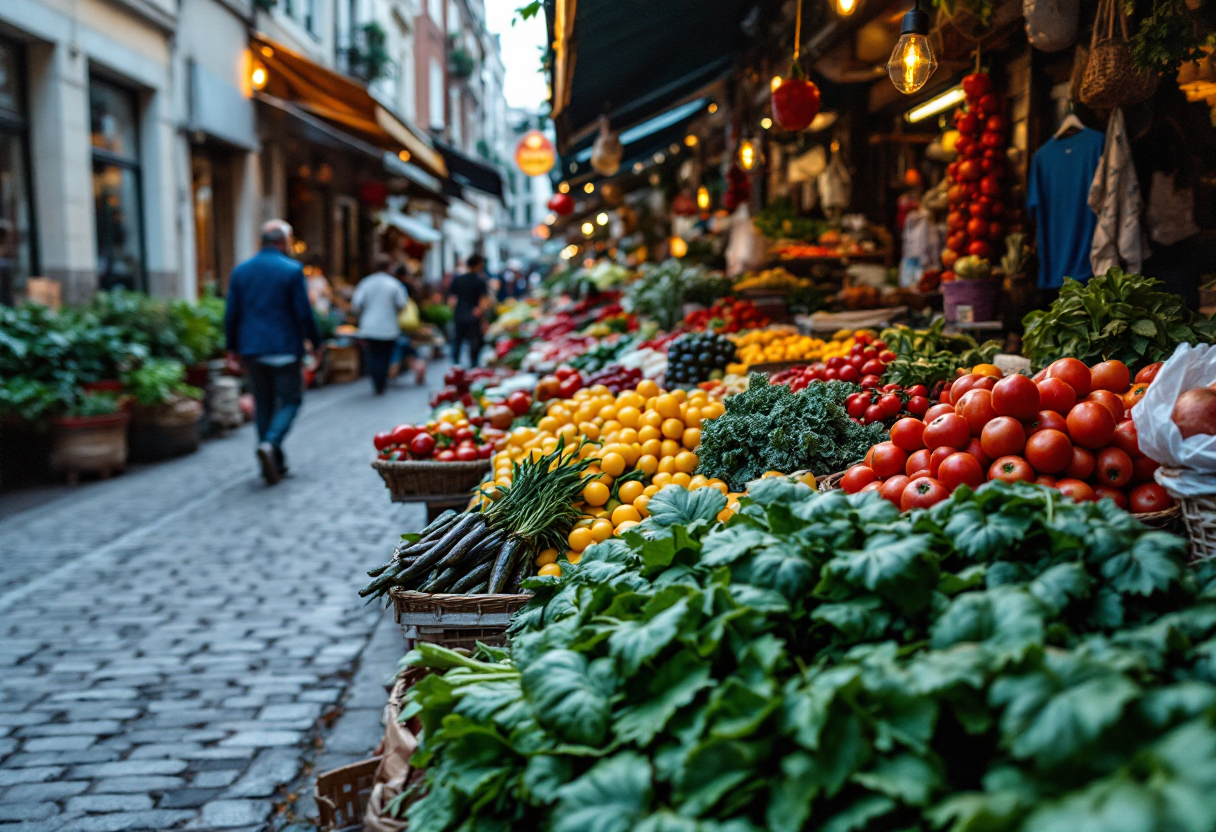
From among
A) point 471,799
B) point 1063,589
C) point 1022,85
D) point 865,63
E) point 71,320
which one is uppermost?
point 865,63

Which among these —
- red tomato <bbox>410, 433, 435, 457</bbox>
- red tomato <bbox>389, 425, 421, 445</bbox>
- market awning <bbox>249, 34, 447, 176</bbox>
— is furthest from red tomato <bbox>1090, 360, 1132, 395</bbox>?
market awning <bbox>249, 34, 447, 176</bbox>

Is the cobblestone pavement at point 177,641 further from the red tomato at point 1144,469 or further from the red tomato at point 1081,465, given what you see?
Answer: the red tomato at point 1144,469

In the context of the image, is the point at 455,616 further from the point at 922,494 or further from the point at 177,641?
the point at 177,641

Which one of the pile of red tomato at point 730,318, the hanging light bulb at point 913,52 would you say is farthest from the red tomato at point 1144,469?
the pile of red tomato at point 730,318

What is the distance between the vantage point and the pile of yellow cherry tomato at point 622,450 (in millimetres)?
3443

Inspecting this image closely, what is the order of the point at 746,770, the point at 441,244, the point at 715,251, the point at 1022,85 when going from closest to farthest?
the point at 746,770 → the point at 1022,85 → the point at 715,251 → the point at 441,244

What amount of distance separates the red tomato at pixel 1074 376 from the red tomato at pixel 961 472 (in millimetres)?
495

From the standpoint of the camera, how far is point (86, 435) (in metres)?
8.20

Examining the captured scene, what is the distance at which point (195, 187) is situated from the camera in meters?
14.2

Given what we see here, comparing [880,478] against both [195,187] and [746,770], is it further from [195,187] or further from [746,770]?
[195,187]

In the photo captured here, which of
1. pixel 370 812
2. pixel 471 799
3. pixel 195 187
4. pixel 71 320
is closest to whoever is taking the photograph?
pixel 471 799

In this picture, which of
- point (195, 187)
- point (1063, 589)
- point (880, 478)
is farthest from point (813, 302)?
point (195, 187)

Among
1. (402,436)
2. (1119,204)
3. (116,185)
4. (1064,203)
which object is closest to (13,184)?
(116,185)

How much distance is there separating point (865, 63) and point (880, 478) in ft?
20.7
